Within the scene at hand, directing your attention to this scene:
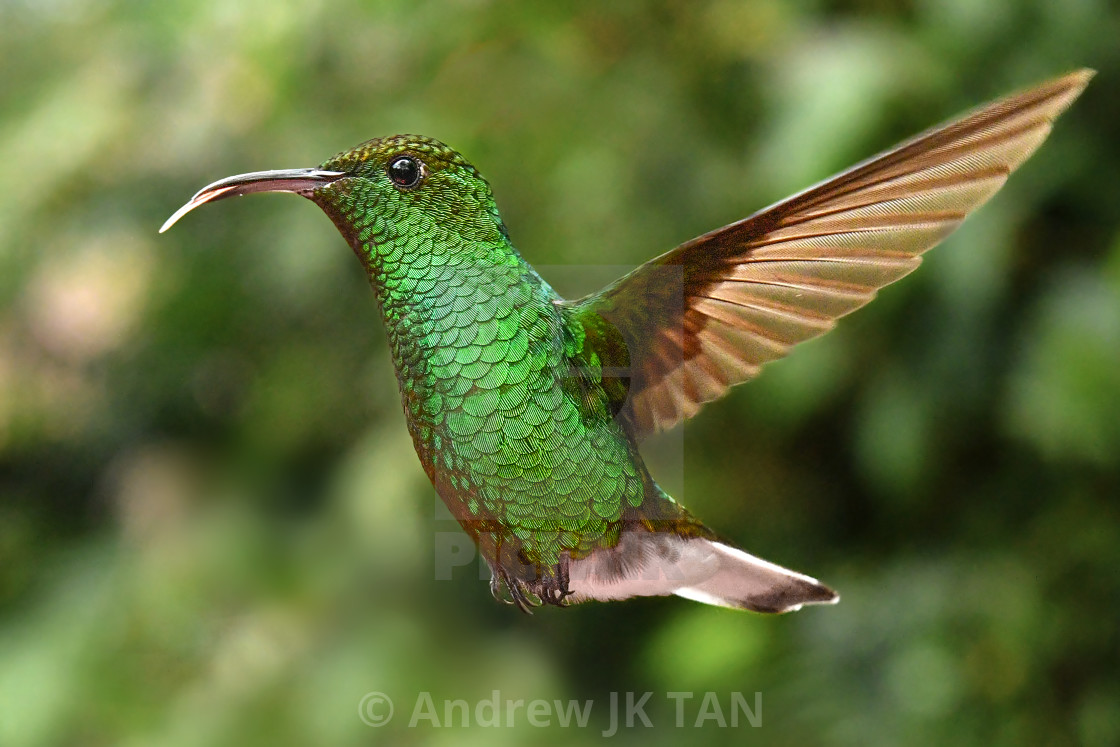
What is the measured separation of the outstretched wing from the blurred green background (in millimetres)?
349

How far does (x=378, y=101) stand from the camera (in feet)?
3.45

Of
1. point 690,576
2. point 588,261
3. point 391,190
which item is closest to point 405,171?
point 391,190

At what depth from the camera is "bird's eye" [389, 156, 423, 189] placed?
0.24 metres

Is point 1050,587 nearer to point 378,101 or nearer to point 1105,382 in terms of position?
point 1105,382

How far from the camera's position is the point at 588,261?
0.73 metres

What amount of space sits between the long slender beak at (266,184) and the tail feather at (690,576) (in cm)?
10

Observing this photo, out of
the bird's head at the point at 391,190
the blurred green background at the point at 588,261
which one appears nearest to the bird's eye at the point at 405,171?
the bird's head at the point at 391,190

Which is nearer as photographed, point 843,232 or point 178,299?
point 843,232

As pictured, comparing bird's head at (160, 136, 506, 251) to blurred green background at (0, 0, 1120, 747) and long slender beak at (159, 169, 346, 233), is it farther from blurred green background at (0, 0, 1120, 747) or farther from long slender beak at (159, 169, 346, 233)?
blurred green background at (0, 0, 1120, 747)

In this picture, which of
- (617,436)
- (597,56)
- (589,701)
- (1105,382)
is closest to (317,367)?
(597,56)

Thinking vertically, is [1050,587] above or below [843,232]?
below

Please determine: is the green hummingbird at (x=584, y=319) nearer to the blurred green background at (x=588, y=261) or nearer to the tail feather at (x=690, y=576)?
the tail feather at (x=690, y=576)

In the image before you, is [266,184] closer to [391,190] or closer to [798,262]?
[391,190]

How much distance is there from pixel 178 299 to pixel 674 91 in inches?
20.9
